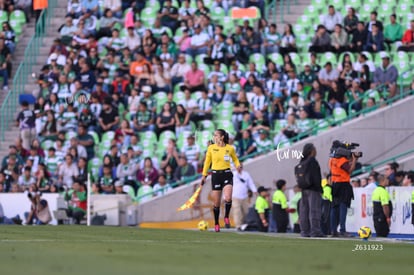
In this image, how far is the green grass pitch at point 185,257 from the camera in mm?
12680

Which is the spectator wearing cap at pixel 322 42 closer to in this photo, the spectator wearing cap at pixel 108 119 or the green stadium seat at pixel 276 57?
the green stadium seat at pixel 276 57

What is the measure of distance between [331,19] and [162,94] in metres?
5.41

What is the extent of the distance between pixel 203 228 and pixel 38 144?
1047cm

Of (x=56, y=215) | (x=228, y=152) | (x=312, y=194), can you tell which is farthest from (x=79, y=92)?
(x=312, y=194)

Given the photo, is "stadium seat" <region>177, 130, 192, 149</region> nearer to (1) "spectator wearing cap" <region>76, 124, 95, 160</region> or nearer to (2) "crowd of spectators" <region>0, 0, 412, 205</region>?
(2) "crowd of spectators" <region>0, 0, 412, 205</region>

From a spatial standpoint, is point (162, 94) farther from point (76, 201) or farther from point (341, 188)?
point (341, 188)

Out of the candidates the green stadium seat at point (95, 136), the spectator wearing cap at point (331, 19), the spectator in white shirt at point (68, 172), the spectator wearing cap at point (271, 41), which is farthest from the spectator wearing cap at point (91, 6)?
the spectator wearing cap at point (331, 19)

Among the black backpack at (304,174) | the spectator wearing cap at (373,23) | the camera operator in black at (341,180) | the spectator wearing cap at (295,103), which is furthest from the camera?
the spectator wearing cap at (373,23)

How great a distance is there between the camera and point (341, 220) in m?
25.4

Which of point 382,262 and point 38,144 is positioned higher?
point 38,144

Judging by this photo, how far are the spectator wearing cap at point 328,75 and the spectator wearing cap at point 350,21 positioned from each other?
1756 millimetres

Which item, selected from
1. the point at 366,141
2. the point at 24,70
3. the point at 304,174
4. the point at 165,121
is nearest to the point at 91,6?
the point at 24,70

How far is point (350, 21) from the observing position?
3669 centimetres

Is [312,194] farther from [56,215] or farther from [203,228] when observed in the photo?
Answer: [56,215]
